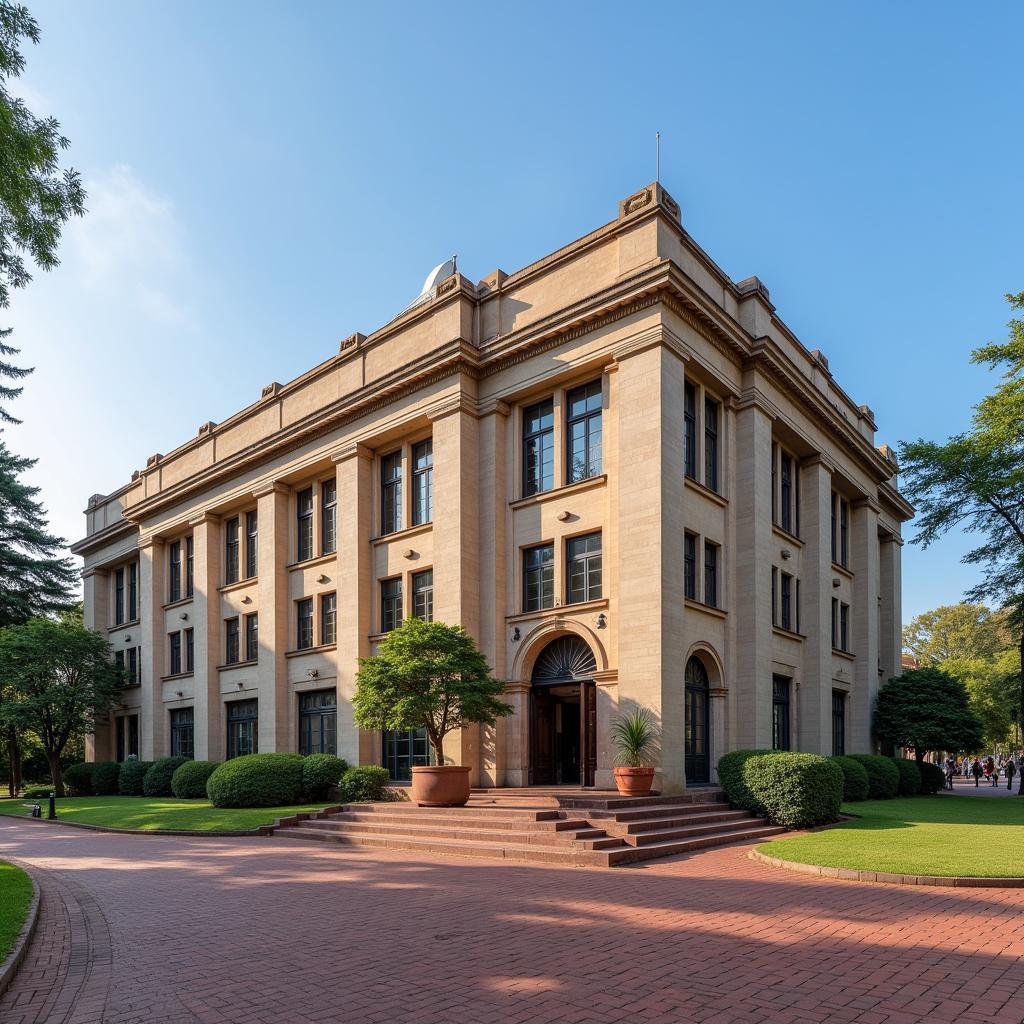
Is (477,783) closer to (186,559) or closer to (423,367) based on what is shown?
(423,367)

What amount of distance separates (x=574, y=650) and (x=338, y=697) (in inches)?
351

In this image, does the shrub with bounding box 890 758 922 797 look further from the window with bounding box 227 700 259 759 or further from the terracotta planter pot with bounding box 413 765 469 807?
the window with bounding box 227 700 259 759

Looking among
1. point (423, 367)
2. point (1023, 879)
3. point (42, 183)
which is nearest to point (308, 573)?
point (423, 367)

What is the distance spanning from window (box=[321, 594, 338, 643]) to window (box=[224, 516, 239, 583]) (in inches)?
249

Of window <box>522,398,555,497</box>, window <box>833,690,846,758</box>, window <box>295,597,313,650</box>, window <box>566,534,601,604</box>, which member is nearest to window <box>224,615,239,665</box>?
window <box>295,597,313,650</box>

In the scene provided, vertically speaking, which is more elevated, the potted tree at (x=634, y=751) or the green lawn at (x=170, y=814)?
the potted tree at (x=634, y=751)

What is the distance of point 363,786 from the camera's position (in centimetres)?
2162

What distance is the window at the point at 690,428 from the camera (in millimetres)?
21847

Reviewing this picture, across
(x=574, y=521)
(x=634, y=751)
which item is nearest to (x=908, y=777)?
(x=634, y=751)

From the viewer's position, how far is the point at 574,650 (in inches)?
845

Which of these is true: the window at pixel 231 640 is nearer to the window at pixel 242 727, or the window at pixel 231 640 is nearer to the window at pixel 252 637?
the window at pixel 252 637

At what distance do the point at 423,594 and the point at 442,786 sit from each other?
7.18m

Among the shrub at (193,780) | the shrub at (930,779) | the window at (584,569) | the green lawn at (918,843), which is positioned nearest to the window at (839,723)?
the shrub at (930,779)

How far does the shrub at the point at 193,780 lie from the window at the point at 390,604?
28.3 ft
